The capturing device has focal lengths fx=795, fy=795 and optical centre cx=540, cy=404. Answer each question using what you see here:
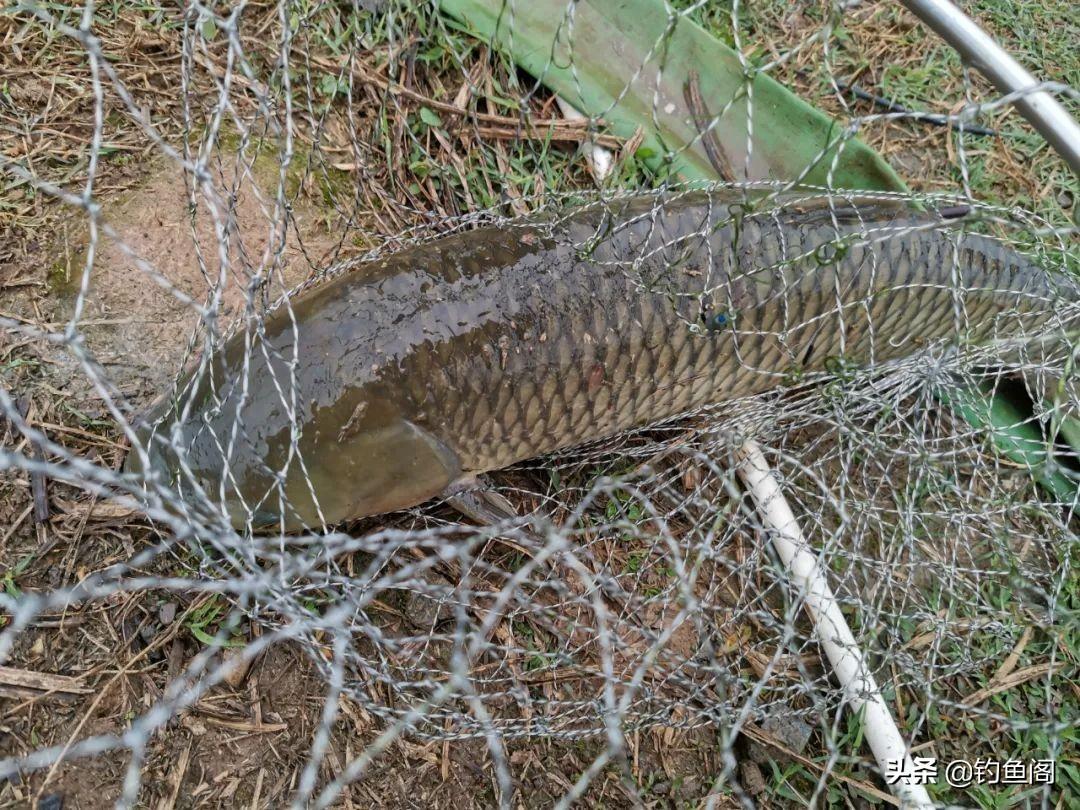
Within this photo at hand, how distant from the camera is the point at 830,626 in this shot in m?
2.35

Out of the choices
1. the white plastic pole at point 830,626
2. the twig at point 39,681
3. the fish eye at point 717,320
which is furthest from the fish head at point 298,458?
the white plastic pole at point 830,626

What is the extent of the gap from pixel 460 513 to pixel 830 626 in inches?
45.1

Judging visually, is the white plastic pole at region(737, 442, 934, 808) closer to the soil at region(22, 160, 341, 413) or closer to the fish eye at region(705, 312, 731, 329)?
the fish eye at region(705, 312, 731, 329)

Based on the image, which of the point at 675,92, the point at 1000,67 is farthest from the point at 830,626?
the point at 675,92

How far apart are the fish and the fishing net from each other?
7 cm

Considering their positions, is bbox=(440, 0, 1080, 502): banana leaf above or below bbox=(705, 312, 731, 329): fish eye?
above

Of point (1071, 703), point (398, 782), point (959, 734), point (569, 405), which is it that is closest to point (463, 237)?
point (569, 405)

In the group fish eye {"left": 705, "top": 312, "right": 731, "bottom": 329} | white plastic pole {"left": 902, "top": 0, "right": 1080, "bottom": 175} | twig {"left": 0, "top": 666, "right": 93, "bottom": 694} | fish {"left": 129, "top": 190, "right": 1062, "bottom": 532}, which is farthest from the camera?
fish eye {"left": 705, "top": 312, "right": 731, "bottom": 329}

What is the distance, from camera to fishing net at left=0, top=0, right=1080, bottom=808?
1.96 m

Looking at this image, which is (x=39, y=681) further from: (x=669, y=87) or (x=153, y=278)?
(x=669, y=87)

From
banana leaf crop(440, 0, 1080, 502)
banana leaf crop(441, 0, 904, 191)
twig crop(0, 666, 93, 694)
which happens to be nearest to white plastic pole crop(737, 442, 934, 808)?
banana leaf crop(440, 0, 1080, 502)

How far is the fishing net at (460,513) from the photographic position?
1.96 m

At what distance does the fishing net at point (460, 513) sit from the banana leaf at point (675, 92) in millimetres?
17

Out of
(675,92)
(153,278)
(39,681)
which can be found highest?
(675,92)
